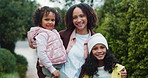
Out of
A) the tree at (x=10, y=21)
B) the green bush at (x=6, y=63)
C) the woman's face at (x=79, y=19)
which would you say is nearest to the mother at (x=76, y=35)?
the woman's face at (x=79, y=19)

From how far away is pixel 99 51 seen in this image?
275cm

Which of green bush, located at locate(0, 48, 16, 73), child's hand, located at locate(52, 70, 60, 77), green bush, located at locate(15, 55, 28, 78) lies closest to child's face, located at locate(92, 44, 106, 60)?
child's hand, located at locate(52, 70, 60, 77)

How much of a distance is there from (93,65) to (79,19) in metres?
0.51

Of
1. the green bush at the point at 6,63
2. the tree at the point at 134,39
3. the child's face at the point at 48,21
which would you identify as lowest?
the green bush at the point at 6,63

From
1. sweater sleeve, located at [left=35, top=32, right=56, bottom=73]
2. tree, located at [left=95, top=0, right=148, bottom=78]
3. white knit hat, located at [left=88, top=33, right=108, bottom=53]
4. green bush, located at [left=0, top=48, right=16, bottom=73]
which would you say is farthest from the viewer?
green bush, located at [left=0, top=48, right=16, bottom=73]

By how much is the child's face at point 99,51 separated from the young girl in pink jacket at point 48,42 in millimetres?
321

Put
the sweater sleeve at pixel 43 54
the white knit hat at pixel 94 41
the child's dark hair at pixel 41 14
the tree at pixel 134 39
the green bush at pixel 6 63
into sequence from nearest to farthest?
the sweater sleeve at pixel 43 54 → the white knit hat at pixel 94 41 → the child's dark hair at pixel 41 14 → the tree at pixel 134 39 → the green bush at pixel 6 63

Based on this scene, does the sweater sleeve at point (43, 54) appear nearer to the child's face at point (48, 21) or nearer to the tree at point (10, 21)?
the child's face at point (48, 21)

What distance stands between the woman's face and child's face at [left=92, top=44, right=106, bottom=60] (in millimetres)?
267

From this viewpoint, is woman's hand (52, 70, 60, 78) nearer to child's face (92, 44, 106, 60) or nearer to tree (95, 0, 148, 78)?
child's face (92, 44, 106, 60)

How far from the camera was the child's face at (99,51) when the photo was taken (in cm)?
276

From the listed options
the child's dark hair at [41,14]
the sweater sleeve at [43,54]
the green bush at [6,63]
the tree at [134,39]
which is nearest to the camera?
the sweater sleeve at [43,54]

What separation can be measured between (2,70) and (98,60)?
581cm

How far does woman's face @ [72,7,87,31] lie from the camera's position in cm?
282
